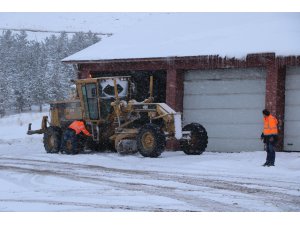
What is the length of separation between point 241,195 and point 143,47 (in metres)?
12.8

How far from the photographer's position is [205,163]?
49.3ft

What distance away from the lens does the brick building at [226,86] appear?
18719mm

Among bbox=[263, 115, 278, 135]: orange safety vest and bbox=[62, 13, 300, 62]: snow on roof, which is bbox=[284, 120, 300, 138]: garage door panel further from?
bbox=[263, 115, 278, 135]: orange safety vest

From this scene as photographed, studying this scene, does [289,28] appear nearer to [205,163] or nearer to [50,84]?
[205,163]

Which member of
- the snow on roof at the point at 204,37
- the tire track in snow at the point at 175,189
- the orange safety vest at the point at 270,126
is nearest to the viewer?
the tire track in snow at the point at 175,189

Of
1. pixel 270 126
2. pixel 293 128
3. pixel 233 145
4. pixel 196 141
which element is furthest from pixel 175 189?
pixel 233 145

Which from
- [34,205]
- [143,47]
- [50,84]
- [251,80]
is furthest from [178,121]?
[50,84]

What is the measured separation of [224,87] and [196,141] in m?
3.06

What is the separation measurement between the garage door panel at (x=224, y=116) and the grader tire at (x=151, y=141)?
435 cm

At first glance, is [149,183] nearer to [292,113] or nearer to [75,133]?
[75,133]

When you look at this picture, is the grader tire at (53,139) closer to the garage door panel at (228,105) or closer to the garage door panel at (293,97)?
the garage door panel at (228,105)

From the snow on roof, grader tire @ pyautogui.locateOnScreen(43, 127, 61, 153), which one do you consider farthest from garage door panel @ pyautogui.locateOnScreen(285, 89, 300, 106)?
grader tire @ pyautogui.locateOnScreen(43, 127, 61, 153)

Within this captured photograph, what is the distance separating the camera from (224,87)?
20203mm

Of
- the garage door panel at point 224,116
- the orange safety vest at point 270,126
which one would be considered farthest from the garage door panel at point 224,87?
the orange safety vest at point 270,126
